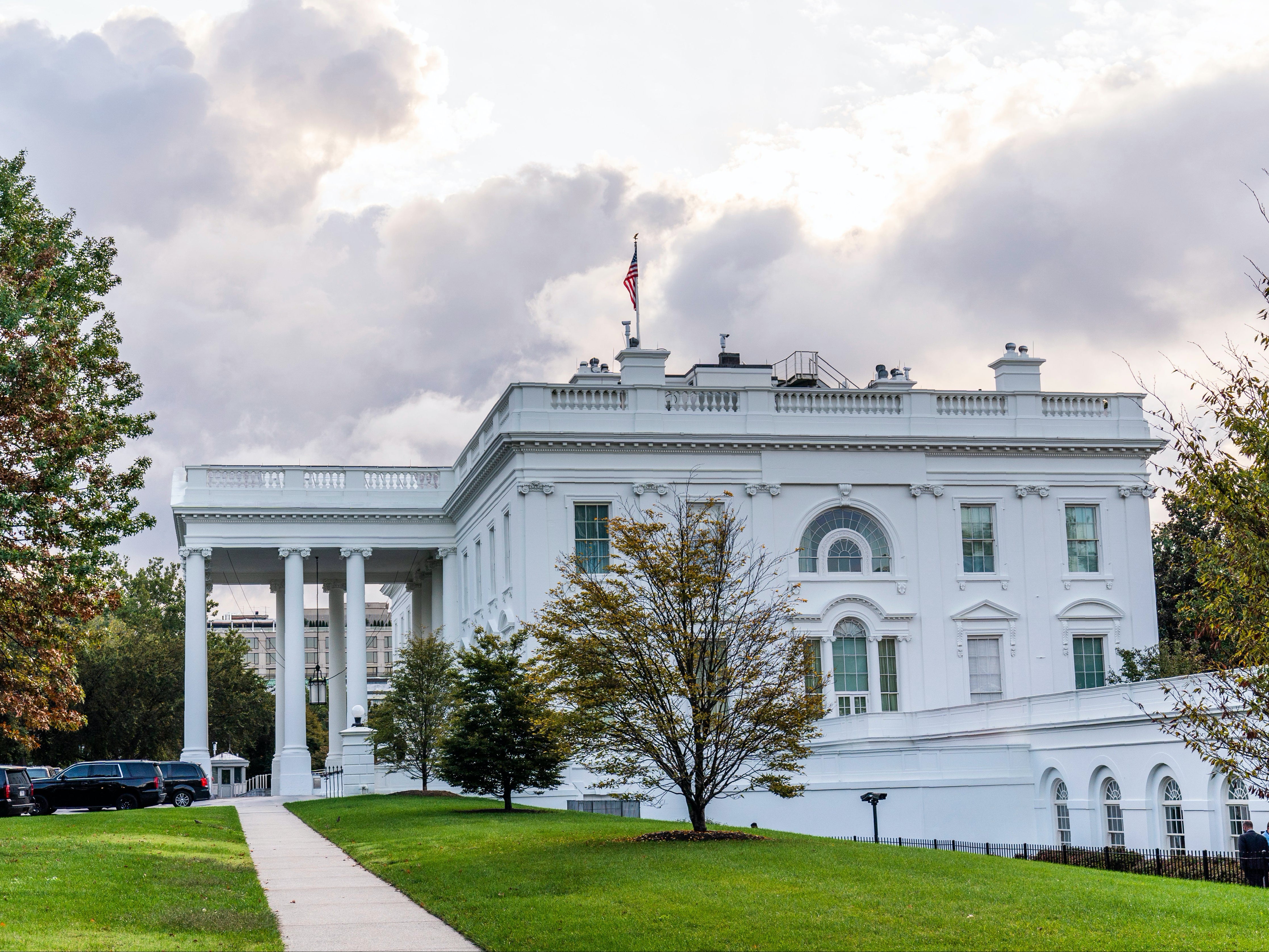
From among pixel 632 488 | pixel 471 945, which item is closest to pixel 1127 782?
pixel 632 488

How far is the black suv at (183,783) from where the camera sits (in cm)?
4628

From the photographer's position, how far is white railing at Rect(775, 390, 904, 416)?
4922 cm

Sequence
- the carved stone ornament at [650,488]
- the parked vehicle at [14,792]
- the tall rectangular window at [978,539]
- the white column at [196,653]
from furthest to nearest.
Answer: the white column at [196,653], the tall rectangular window at [978,539], the carved stone ornament at [650,488], the parked vehicle at [14,792]

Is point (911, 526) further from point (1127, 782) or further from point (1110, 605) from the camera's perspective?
point (1127, 782)

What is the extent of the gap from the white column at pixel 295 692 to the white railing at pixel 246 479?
2738mm

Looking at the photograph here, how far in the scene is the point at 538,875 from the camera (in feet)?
65.5

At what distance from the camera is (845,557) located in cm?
4900

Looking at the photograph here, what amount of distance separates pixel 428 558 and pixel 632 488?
18993 mm

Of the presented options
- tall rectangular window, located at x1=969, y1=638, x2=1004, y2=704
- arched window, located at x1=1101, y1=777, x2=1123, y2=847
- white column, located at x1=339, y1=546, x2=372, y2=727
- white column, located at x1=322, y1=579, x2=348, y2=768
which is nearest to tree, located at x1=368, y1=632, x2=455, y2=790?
white column, located at x1=339, y1=546, x2=372, y2=727

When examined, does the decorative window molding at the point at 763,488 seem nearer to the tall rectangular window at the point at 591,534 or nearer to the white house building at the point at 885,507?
the white house building at the point at 885,507

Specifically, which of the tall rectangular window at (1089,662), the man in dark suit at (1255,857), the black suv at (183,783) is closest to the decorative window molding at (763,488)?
the tall rectangular window at (1089,662)

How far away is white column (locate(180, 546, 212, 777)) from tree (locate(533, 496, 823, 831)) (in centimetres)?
3185

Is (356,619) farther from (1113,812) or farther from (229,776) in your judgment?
(229,776)

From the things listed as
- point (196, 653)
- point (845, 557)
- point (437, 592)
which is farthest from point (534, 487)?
point (437, 592)
